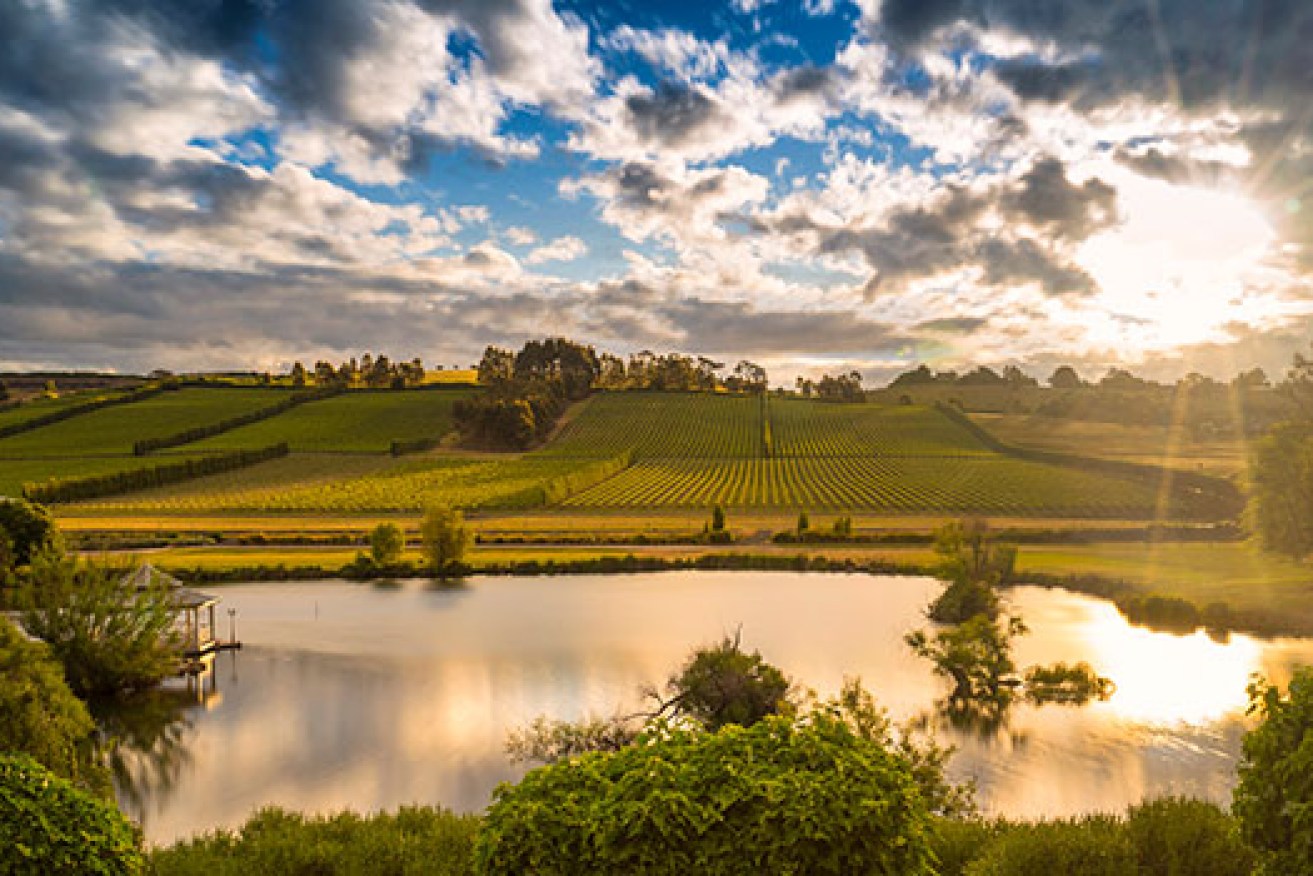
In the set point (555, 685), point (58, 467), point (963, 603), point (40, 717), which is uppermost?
point (40, 717)

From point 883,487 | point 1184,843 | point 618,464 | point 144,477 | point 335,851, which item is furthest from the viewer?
point 618,464

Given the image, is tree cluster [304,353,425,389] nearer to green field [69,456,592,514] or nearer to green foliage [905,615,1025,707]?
green field [69,456,592,514]

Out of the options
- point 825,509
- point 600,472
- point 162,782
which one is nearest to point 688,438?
point 600,472

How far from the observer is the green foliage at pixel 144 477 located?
87.0m

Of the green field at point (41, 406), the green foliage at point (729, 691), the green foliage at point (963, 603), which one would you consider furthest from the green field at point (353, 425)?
the green foliage at point (729, 691)

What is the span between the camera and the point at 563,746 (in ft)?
81.8

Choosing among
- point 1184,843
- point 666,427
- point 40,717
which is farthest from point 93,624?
point 666,427

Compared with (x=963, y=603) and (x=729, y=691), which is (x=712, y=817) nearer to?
(x=729, y=691)

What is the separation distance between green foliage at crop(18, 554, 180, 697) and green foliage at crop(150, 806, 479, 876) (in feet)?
75.2

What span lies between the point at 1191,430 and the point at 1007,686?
371 feet

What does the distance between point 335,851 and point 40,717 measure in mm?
8323

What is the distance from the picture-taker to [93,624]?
1195 inches

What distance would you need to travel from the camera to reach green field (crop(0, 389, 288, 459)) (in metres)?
112

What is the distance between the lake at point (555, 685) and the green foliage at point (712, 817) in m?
16.4
